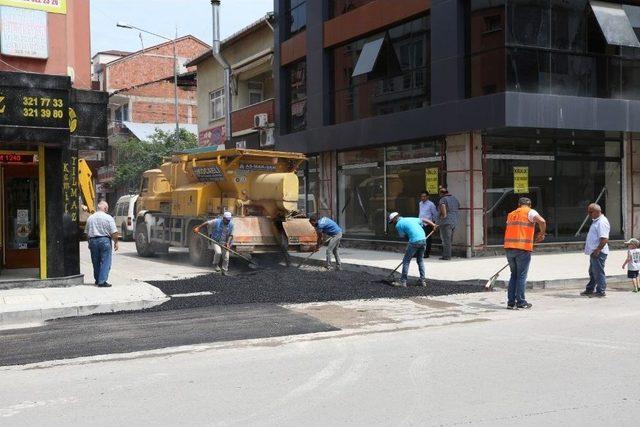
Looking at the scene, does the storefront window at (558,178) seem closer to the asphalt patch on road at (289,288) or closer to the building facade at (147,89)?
the asphalt patch on road at (289,288)

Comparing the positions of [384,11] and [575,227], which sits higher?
[384,11]

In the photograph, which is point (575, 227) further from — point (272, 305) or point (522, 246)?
point (272, 305)

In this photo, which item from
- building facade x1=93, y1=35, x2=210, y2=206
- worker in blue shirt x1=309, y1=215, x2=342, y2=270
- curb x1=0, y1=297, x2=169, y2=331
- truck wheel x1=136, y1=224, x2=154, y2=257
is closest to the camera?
curb x1=0, y1=297, x2=169, y2=331

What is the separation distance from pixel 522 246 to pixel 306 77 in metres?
14.8

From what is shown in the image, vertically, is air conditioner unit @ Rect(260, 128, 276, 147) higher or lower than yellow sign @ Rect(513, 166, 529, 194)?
higher

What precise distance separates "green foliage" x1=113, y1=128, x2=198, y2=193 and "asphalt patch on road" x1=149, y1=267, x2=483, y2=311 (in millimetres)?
27112

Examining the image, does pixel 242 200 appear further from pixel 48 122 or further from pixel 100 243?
pixel 48 122

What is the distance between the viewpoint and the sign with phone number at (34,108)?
11417 mm

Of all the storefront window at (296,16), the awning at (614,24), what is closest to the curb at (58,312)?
the awning at (614,24)

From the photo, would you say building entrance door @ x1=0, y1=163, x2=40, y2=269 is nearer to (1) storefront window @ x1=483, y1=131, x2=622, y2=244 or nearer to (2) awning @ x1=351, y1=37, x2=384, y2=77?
(2) awning @ x1=351, y1=37, x2=384, y2=77

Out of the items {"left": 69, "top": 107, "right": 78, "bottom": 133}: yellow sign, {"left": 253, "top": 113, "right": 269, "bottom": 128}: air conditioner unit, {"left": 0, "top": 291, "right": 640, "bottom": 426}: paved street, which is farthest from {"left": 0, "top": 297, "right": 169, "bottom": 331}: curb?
{"left": 253, "top": 113, "right": 269, "bottom": 128}: air conditioner unit

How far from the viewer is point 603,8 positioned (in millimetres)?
16734

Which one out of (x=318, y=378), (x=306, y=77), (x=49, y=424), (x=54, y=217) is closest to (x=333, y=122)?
(x=306, y=77)

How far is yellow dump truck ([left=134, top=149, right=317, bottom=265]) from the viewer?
15.1 meters
